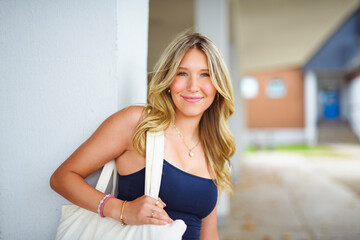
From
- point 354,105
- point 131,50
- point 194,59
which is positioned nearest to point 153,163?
point 194,59

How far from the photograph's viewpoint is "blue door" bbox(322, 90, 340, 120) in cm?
2530

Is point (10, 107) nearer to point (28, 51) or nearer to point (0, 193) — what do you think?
point (28, 51)

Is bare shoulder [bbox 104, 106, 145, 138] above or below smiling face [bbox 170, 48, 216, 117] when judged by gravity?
below

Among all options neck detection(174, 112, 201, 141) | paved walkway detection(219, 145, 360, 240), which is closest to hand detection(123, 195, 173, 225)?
neck detection(174, 112, 201, 141)

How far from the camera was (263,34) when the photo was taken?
31.0 feet

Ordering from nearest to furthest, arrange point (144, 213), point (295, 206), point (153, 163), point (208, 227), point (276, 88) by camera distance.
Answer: point (144, 213) → point (153, 163) → point (208, 227) → point (295, 206) → point (276, 88)

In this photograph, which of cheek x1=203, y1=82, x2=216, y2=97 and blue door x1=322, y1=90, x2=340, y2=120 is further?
blue door x1=322, y1=90, x2=340, y2=120

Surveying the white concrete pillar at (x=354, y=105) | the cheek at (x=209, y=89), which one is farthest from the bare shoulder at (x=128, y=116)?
the white concrete pillar at (x=354, y=105)

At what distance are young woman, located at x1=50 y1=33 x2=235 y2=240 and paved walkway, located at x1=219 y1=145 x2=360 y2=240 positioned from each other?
3053 millimetres

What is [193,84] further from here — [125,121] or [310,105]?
[310,105]

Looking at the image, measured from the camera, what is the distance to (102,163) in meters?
1.30

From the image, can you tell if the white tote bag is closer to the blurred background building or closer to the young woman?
the young woman

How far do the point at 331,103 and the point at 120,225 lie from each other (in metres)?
28.0

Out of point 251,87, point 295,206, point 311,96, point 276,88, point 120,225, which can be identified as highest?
point 251,87
